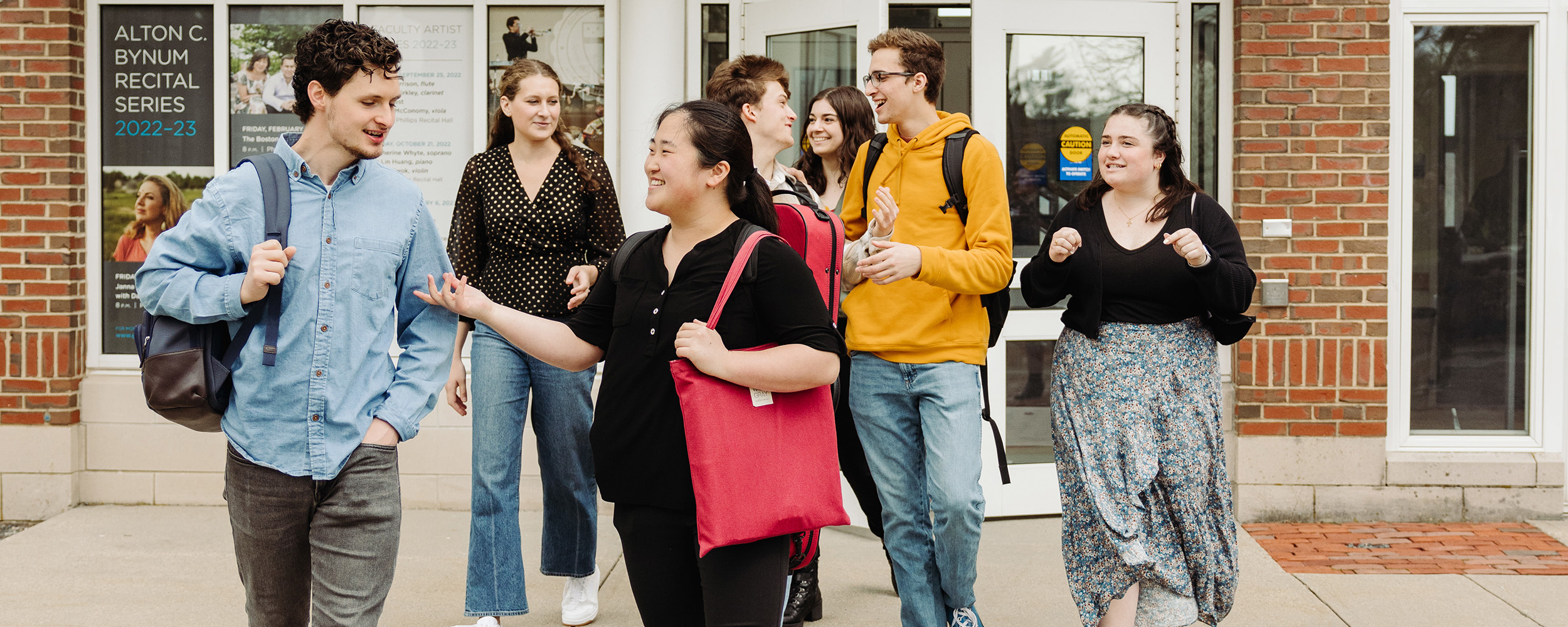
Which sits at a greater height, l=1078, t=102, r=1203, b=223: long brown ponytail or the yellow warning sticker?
the yellow warning sticker

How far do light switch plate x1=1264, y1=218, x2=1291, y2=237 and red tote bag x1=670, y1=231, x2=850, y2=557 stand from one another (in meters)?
4.04

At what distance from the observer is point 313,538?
289cm

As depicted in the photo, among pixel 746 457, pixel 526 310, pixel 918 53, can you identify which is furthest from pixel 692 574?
pixel 918 53

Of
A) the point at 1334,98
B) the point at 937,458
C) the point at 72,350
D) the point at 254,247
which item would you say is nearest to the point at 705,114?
the point at 254,247

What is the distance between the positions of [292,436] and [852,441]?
2.18 meters

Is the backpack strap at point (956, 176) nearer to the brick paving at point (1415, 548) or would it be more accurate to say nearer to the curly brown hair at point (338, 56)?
the curly brown hair at point (338, 56)

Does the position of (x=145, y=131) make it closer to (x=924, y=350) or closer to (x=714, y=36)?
(x=714, y=36)

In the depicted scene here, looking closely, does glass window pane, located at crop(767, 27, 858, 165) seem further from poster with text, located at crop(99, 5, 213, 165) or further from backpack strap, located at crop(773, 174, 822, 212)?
poster with text, located at crop(99, 5, 213, 165)

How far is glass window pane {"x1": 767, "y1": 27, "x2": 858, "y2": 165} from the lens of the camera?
242 inches

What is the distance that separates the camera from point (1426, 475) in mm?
6148

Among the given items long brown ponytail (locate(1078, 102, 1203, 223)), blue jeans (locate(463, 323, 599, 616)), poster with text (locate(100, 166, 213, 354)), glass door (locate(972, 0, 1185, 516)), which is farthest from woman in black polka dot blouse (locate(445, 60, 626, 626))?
poster with text (locate(100, 166, 213, 354))

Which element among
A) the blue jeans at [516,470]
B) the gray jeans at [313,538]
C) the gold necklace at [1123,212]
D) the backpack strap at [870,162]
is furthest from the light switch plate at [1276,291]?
the gray jeans at [313,538]

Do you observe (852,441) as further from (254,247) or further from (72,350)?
A: (72,350)

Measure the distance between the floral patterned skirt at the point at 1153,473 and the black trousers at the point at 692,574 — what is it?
A: 1.42 metres
